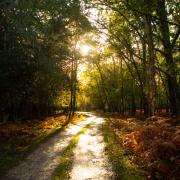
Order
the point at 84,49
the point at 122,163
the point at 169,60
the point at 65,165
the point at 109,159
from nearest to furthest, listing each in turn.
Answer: the point at 65,165 < the point at 122,163 < the point at 109,159 < the point at 169,60 < the point at 84,49

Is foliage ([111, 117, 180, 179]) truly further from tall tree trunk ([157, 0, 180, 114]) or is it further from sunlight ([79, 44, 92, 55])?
sunlight ([79, 44, 92, 55])

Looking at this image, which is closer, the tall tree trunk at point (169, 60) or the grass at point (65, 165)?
the grass at point (65, 165)

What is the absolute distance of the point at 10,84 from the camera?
19375 mm

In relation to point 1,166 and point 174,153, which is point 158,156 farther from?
point 1,166

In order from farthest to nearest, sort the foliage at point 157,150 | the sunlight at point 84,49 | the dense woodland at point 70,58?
the sunlight at point 84,49 → the dense woodland at point 70,58 → the foliage at point 157,150

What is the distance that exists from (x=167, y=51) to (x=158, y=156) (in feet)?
38.1

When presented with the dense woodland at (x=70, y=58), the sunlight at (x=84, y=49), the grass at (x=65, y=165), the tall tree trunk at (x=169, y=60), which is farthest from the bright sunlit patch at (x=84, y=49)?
the grass at (x=65, y=165)

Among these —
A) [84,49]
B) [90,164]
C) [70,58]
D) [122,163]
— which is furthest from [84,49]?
[122,163]

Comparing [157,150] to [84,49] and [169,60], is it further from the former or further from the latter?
[84,49]

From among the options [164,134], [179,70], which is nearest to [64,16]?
[179,70]

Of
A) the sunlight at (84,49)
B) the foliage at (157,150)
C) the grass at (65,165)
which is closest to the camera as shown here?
the foliage at (157,150)

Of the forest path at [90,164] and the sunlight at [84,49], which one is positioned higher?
the sunlight at [84,49]

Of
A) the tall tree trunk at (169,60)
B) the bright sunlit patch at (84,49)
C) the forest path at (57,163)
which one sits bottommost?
the forest path at (57,163)

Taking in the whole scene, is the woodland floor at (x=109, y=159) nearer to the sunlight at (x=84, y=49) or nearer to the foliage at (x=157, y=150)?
the foliage at (x=157, y=150)
